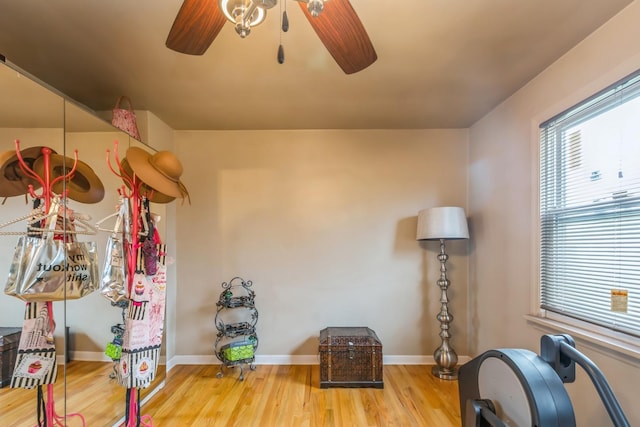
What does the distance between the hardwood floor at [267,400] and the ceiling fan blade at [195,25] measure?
6.15ft

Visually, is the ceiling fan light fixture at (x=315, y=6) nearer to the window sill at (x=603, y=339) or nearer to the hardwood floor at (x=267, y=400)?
the window sill at (x=603, y=339)

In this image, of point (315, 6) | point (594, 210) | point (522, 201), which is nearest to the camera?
point (315, 6)

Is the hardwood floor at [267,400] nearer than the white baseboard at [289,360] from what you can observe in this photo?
Yes

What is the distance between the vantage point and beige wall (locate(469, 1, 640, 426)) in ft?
5.40

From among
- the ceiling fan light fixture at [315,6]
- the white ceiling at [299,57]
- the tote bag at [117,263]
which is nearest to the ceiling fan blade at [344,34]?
the ceiling fan light fixture at [315,6]

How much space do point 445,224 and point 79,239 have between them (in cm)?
275

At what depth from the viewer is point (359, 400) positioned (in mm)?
2551

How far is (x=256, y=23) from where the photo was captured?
47.6 inches

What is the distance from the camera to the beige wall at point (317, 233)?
129 inches

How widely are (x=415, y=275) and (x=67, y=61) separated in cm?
329

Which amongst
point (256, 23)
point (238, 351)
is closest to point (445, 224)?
point (238, 351)

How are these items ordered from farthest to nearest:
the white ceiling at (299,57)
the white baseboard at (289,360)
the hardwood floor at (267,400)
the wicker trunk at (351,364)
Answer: the white baseboard at (289,360) → the wicker trunk at (351,364) → the hardwood floor at (267,400) → the white ceiling at (299,57)

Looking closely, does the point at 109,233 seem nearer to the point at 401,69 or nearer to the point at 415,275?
the point at 401,69

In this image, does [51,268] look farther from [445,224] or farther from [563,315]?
[563,315]
